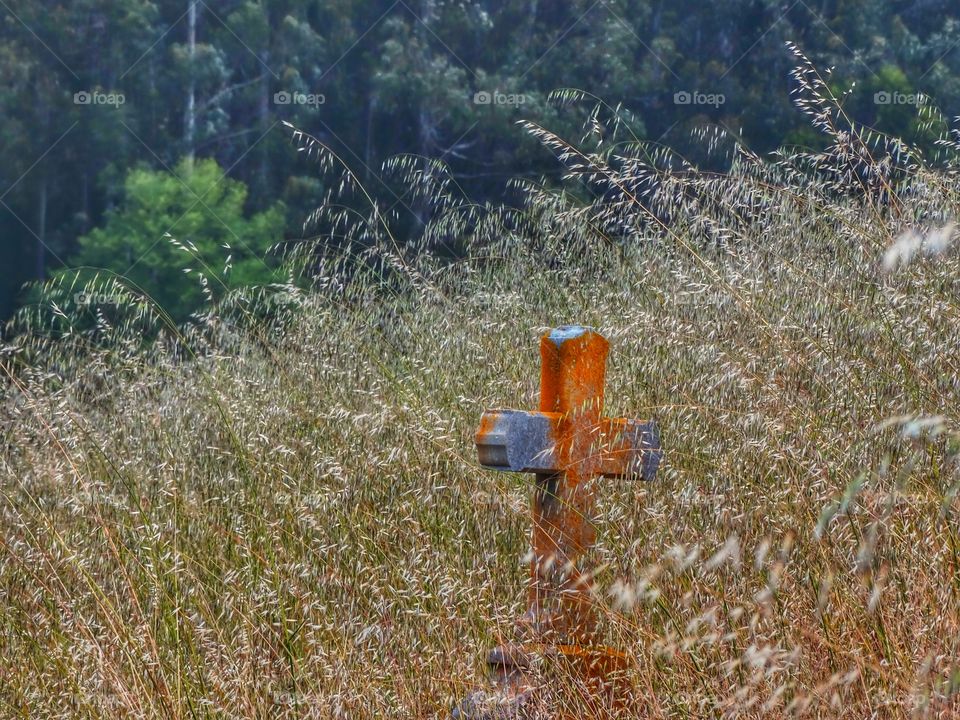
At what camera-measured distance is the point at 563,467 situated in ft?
7.66

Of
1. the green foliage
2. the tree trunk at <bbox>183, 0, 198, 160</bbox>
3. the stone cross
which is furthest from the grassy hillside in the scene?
the tree trunk at <bbox>183, 0, 198, 160</bbox>

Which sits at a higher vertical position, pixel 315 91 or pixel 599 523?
pixel 315 91

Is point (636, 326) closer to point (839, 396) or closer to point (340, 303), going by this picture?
point (839, 396)

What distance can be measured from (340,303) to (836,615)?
2768 millimetres

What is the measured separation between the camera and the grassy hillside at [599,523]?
214 cm

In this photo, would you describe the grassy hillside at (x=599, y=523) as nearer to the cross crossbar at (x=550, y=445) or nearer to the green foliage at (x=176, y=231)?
the cross crossbar at (x=550, y=445)

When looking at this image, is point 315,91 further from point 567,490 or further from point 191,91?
point 567,490

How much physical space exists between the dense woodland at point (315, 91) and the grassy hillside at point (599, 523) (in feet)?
40.3

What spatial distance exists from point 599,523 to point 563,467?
337 mm

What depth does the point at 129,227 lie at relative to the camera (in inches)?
666

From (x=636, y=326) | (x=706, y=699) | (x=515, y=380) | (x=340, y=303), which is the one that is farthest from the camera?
(x=340, y=303)

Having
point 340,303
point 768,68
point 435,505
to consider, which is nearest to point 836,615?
point 435,505

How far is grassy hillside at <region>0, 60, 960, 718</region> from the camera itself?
2.14 m

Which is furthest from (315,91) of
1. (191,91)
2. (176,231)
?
(176,231)
